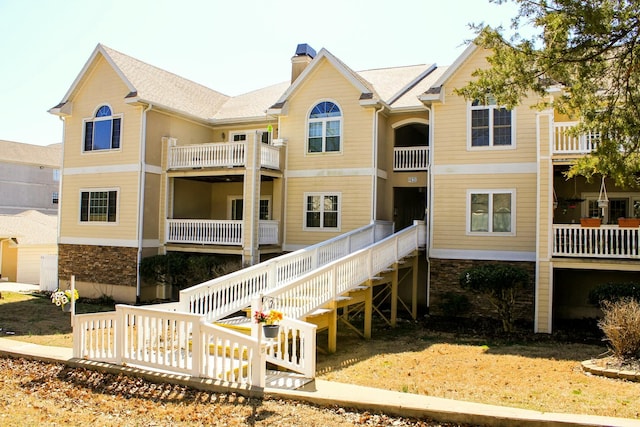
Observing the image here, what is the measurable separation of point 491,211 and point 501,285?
3.09 m

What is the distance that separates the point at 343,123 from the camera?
67.7 ft

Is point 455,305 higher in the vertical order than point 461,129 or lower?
lower

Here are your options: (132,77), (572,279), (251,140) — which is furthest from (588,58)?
(132,77)

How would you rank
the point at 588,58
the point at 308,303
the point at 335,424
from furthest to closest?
1. the point at 308,303
2. the point at 588,58
3. the point at 335,424

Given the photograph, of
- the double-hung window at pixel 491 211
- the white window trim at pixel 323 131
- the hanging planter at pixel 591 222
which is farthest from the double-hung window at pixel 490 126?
the white window trim at pixel 323 131

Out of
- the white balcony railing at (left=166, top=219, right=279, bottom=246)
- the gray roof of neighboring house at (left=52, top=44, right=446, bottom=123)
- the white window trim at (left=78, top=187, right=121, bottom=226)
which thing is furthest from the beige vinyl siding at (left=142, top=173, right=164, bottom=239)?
the gray roof of neighboring house at (left=52, top=44, right=446, bottom=123)

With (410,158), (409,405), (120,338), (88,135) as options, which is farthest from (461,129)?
(88,135)

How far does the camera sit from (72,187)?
2333cm

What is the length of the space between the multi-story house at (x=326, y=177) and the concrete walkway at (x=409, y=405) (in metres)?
9.80

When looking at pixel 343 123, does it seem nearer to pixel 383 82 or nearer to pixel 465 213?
pixel 383 82

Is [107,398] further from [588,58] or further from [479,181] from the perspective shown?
[479,181]

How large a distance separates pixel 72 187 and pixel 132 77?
18.5 ft

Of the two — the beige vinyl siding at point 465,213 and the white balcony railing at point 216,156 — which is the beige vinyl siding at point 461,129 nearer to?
the beige vinyl siding at point 465,213

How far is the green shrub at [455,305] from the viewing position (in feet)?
57.9
